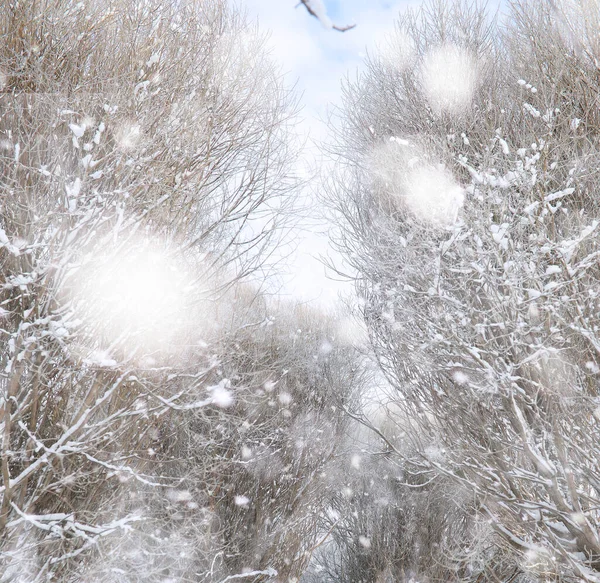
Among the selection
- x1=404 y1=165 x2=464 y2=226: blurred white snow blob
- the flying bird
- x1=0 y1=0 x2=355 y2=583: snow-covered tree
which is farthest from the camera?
x1=404 y1=165 x2=464 y2=226: blurred white snow blob

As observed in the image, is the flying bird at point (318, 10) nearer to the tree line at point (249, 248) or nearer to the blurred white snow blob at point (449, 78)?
the tree line at point (249, 248)

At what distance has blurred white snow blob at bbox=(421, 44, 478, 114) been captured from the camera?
5.73 m

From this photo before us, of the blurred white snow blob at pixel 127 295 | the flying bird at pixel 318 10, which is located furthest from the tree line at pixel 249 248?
the flying bird at pixel 318 10

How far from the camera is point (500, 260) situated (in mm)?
4305

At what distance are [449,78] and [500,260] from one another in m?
2.65

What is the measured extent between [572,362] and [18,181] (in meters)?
4.58

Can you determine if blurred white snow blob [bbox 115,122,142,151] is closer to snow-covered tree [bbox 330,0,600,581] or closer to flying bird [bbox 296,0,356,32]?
snow-covered tree [bbox 330,0,600,581]

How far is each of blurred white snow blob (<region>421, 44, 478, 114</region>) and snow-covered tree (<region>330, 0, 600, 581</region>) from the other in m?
0.02

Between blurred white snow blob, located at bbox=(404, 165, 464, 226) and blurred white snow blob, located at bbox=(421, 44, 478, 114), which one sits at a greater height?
blurred white snow blob, located at bbox=(421, 44, 478, 114)

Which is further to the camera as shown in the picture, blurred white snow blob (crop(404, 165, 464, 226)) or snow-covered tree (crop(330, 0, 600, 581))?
blurred white snow blob (crop(404, 165, 464, 226))

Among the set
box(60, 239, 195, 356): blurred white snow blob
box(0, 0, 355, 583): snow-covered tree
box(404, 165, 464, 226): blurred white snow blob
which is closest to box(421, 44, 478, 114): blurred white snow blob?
box(404, 165, 464, 226): blurred white snow blob

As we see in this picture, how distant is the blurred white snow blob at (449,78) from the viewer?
573 cm

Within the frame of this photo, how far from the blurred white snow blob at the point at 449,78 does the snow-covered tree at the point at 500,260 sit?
2 centimetres

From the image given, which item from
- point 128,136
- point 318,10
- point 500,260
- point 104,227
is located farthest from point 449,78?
point 318,10
